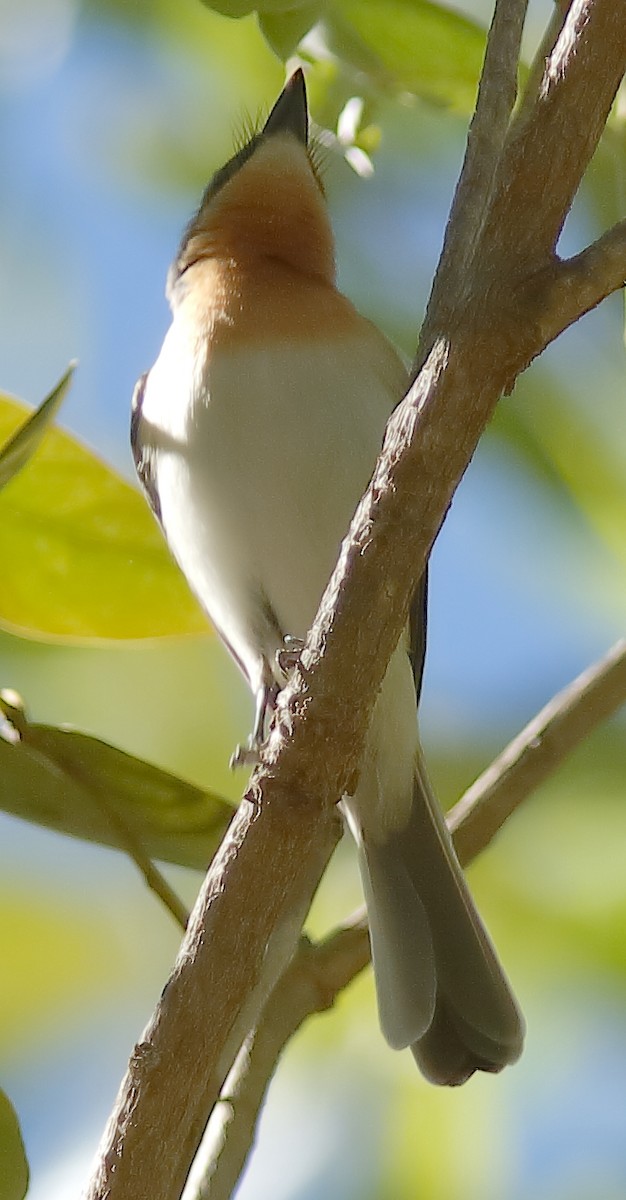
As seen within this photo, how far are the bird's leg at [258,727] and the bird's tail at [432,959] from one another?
30cm

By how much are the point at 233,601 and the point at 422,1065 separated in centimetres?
72

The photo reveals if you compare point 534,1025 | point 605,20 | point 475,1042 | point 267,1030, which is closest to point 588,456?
point 534,1025

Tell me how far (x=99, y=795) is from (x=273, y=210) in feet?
3.73

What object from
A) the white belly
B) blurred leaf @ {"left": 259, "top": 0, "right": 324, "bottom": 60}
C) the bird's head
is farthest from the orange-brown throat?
blurred leaf @ {"left": 259, "top": 0, "right": 324, "bottom": 60}

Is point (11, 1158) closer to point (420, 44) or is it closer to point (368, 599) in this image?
point (368, 599)

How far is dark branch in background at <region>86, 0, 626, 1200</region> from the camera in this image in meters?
1.12

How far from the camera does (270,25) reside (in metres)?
1.70

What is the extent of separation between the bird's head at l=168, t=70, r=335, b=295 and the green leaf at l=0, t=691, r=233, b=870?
0.95 metres

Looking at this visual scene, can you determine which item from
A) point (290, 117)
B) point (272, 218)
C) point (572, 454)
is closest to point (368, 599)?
point (272, 218)

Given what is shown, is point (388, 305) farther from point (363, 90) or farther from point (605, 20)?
point (605, 20)

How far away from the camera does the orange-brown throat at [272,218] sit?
232 centimetres

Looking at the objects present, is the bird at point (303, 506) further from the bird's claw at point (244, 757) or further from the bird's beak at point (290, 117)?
the bird's claw at point (244, 757)

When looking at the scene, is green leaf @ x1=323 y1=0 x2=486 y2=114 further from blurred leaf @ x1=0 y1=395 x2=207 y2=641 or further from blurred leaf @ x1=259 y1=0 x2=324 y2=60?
blurred leaf @ x1=0 y1=395 x2=207 y2=641

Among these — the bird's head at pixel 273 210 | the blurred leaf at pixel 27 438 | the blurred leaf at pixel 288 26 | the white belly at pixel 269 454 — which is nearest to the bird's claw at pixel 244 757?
the blurred leaf at pixel 27 438
